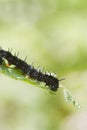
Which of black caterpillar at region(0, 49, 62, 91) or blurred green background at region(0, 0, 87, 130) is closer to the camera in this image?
black caterpillar at region(0, 49, 62, 91)

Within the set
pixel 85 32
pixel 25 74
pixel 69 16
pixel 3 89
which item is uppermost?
pixel 69 16

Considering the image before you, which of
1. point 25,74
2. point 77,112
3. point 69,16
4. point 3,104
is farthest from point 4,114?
point 25,74

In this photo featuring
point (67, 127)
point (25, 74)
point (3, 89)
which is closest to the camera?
point (25, 74)

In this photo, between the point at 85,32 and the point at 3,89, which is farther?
the point at 85,32

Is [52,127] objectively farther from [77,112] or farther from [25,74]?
[25,74]

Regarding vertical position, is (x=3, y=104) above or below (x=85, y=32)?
Result: below

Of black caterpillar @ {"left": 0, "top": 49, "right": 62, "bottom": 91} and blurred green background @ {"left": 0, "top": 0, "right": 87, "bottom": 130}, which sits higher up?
blurred green background @ {"left": 0, "top": 0, "right": 87, "bottom": 130}
